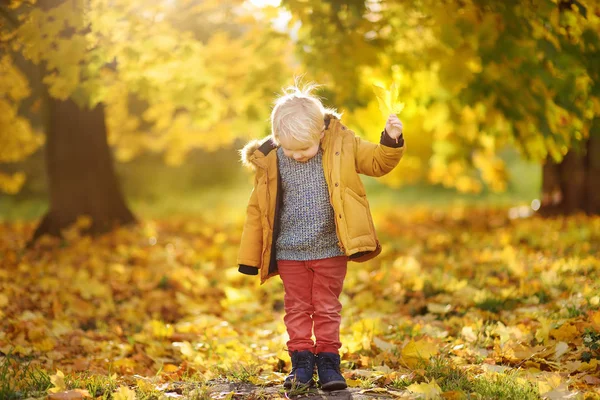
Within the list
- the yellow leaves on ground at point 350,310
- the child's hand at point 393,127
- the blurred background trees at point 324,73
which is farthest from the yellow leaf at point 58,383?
the blurred background trees at point 324,73

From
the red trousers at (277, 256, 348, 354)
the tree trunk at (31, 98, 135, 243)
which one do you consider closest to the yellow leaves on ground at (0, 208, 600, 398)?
the red trousers at (277, 256, 348, 354)

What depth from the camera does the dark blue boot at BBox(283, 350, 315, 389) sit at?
140 inches

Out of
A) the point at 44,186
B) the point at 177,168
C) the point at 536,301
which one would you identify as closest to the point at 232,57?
the point at 536,301

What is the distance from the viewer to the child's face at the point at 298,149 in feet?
11.6

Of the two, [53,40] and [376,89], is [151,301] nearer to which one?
[53,40]

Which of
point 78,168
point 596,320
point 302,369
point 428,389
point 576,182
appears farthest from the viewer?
point 576,182

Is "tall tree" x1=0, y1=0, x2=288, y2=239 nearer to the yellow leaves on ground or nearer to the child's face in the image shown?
the yellow leaves on ground

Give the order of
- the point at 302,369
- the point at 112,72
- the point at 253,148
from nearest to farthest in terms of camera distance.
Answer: the point at 302,369
the point at 253,148
the point at 112,72

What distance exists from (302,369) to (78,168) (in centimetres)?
669

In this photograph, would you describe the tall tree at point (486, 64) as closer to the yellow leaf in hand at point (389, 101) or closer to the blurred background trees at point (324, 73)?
the blurred background trees at point (324, 73)

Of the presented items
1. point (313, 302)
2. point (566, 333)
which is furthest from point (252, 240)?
point (566, 333)

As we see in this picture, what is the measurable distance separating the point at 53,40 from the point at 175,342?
2.56 m

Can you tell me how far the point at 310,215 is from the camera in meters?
3.75

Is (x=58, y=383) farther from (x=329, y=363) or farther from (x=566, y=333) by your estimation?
(x=566, y=333)
